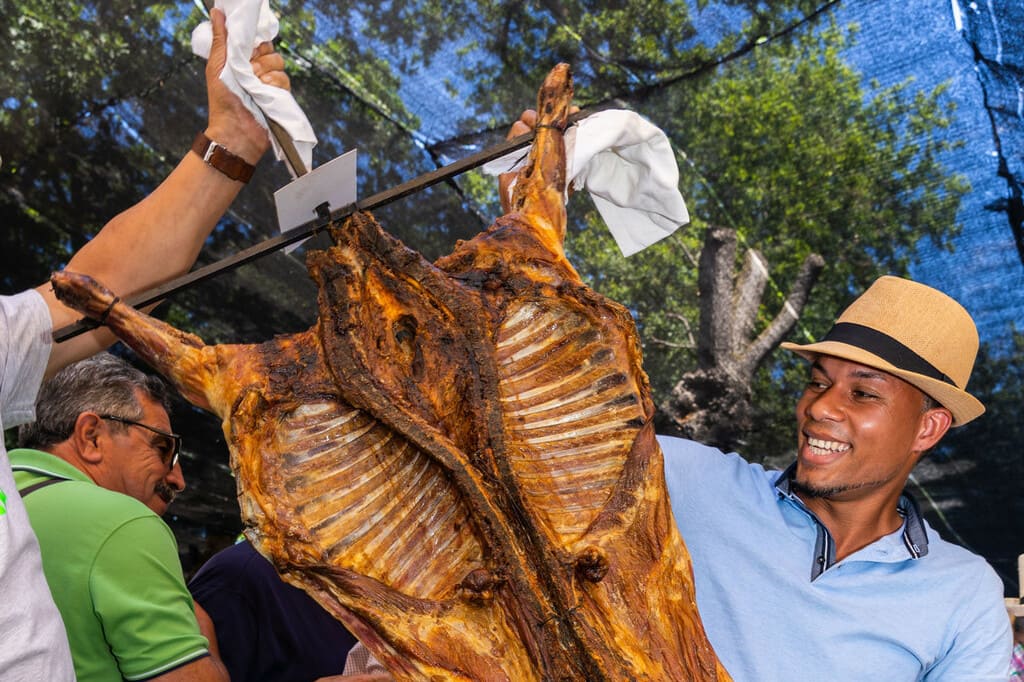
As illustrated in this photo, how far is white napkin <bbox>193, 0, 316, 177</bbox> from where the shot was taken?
6.39 feet

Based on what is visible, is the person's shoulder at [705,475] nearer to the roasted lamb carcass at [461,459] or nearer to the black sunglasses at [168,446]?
the roasted lamb carcass at [461,459]

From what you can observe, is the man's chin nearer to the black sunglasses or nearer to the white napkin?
the white napkin

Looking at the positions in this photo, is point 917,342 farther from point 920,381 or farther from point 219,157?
point 219,157

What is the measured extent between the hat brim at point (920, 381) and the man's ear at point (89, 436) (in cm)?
188

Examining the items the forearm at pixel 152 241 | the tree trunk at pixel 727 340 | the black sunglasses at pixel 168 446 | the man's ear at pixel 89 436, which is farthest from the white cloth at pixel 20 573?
the tree trunk at pixel 727 340

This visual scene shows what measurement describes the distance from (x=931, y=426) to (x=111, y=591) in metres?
1.97

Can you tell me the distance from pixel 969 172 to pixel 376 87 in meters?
2.58

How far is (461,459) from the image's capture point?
5.82 feet

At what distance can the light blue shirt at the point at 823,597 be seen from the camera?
2240 millimetres

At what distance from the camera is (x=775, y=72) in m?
4.38

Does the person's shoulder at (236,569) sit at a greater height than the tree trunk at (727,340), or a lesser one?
greater

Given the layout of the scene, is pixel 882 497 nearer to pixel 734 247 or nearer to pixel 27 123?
pixel 734 247

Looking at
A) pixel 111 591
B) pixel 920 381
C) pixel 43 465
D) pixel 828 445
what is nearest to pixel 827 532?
pixel 828 445

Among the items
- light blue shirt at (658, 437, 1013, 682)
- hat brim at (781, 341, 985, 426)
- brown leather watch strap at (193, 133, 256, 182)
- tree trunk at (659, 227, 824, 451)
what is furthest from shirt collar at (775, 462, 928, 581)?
tree trunk at (659, 227, 824, 451)
